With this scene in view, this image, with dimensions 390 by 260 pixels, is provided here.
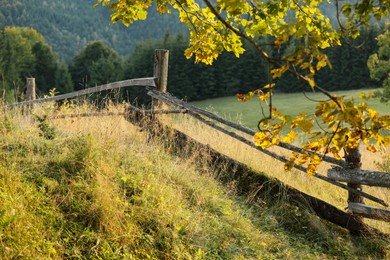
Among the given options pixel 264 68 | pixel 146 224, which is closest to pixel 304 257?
pixel 146 224

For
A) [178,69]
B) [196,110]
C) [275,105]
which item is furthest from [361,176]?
[178,69]

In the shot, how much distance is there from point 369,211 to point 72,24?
16516cm

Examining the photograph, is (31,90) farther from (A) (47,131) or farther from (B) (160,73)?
(A) (47,131)

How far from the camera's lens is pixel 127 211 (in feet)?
14.0

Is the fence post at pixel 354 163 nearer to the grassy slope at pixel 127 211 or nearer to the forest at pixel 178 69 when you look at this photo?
the grassy slope at pixel 127 211

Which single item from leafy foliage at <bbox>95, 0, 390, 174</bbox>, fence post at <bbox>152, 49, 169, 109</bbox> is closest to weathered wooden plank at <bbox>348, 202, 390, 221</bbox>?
leafy foliage at <bbox>95, 0, 390, 174</bbox>

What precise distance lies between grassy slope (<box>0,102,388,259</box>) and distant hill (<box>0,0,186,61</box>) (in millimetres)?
115799

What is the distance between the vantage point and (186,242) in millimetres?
4238

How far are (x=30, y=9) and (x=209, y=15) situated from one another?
502ft

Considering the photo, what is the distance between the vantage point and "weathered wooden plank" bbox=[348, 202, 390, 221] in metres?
5.32

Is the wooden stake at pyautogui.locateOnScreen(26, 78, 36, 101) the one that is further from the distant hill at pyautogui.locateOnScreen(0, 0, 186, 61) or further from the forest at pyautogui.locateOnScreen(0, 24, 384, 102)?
the distant hill at pyautogui.locateOnScreen(0, 0, 186, 61)

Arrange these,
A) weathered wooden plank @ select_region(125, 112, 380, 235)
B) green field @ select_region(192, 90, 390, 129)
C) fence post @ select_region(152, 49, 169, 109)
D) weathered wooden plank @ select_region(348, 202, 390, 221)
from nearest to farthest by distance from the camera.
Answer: weathered wooden plank @ select_region(348, 202, 390, 221) → weathered wooden plank @ select_region(125, 112, 380, 235) → fence post @ select_region(152, 49, 169, 109) → green field @ select_region(192, 90, 390, 129)

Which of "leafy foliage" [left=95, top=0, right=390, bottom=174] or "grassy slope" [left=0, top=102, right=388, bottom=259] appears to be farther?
"grassy slope" [left=0, top=102, right=388, bottom=259]

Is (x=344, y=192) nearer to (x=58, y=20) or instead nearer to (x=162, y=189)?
(x=162, y=189)
